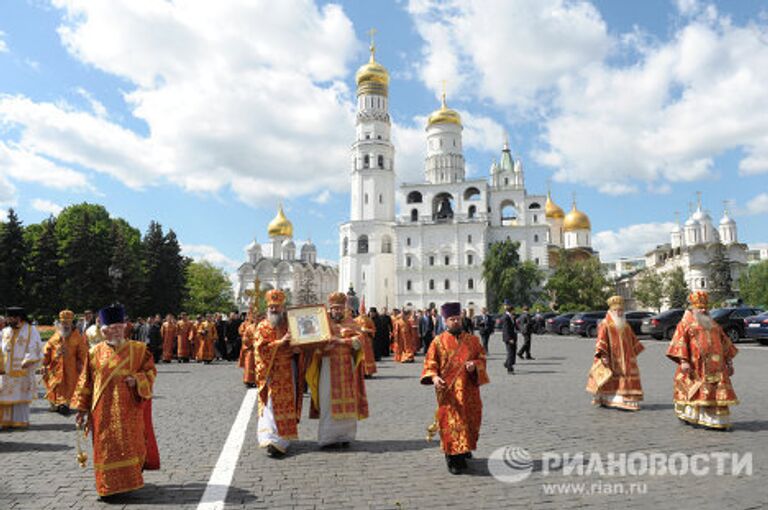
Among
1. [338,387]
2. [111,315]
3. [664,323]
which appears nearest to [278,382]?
[338,387]

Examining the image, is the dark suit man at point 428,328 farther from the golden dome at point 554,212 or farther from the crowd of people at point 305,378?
the golden dome at point 554,212

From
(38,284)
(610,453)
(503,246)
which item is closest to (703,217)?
(503,246)

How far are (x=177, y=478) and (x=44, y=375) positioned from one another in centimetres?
591

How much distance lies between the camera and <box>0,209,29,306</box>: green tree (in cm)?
3969

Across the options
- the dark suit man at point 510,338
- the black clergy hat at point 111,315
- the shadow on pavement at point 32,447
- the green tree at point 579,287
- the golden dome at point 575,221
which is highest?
the golden dome at point 575,221

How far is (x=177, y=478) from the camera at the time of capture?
5438 mm

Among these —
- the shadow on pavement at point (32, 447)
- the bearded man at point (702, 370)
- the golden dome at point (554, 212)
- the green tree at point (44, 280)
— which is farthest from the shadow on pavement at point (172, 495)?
the golden dome at point (554, 212)

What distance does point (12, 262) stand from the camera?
40.3m

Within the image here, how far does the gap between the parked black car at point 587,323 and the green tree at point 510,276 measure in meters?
28.2

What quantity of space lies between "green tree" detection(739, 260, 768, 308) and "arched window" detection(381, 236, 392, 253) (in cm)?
4032

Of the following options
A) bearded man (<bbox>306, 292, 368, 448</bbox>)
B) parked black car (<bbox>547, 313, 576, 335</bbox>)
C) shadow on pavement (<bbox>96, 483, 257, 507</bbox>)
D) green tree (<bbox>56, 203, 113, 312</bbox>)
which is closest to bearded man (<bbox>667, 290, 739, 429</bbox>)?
bearded man (<bbox>306, 292, 368, 448</bbox>)

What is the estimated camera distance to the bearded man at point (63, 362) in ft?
31.1

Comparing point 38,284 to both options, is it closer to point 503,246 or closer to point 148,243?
point 148,243

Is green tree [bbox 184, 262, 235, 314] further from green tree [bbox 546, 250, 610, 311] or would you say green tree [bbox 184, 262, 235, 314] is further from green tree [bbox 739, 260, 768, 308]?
green tree [bbox 739, 260, 768, 308]
